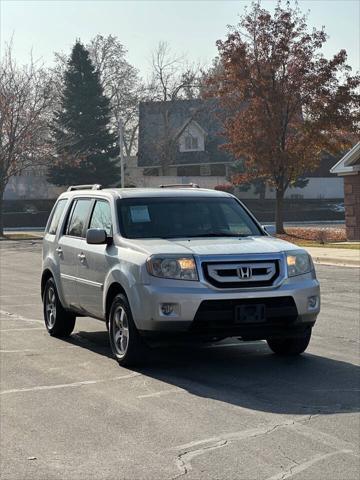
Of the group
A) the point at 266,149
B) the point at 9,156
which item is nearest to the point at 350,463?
the point at 266,149

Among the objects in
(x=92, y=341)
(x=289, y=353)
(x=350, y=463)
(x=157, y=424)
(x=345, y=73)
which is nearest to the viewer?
(x=350, y=463)

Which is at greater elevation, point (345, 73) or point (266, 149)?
point (345, 73)

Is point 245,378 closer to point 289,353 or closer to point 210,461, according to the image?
point 289,353

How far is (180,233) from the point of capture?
948 cm

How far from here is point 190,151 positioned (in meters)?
77.4

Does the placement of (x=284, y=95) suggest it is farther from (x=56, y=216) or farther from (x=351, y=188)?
(x=56, y=216)

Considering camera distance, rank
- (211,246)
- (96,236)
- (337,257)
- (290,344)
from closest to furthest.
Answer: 1. (211,246)
2. (290,344)
3. (96,236)
4. (337,257)

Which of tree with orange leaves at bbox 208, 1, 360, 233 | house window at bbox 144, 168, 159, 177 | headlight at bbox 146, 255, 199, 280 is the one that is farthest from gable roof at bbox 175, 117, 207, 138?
headlight at bbox 146, 255, 199, 280

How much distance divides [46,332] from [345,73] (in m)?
29.5

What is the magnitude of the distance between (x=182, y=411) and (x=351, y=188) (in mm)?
31600

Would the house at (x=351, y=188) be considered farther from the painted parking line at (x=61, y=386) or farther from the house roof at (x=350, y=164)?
the painted parking line at (x=61, y=386)

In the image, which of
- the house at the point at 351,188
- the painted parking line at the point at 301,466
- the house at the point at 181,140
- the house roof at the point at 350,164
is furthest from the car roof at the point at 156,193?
the house at the point at 181,140

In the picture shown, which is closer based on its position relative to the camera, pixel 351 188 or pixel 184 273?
pixel 184 273

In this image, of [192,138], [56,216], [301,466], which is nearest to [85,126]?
[192,138]
